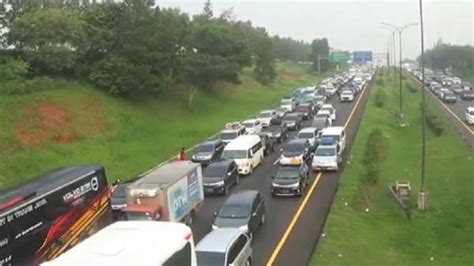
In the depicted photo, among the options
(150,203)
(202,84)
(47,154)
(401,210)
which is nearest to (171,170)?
(150,203)

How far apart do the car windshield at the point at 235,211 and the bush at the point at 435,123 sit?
3266 cm

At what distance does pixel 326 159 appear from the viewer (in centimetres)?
3509

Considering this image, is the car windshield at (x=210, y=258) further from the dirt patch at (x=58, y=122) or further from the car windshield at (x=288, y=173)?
the dirt patch at (x=58, y=122)

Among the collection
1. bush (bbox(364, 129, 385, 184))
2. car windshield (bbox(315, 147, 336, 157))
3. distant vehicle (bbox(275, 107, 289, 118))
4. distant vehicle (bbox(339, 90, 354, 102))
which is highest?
car windshield (bbox(315, 147, 336, 157))

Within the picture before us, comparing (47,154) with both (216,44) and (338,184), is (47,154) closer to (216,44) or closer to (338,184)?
(338,184)

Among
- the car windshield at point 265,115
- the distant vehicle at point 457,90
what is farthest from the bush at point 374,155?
the distant vehicle at point 457,90

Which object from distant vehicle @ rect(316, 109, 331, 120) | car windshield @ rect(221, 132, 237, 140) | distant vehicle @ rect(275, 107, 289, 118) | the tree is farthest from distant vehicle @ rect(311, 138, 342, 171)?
the tree

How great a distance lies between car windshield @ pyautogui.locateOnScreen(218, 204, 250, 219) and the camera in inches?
901

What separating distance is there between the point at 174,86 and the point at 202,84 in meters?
6.20

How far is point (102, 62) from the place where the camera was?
5406 centimetres

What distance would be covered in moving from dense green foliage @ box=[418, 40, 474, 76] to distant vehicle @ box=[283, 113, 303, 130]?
314 feet

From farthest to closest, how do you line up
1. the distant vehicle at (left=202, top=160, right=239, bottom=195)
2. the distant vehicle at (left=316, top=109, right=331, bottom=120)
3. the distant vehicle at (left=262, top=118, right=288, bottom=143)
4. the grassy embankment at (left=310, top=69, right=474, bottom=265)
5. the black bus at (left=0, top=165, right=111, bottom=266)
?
the distant vehicle at (left=316, top=109, right=331, bottom=120) < the distant vehicle at (left=262, top=118, right=288, bottom=143) < the distant vehicle at (left=202, top=160, right=239, bottom=195) < the grassy embankment at (left=310, top=69, right=474, bottom=265) < the black bus at (left=0, top=165, right=111, bottom=266)

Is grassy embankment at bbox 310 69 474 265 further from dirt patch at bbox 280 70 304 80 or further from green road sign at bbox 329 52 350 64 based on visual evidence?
green road sign at bbox 329 52 350 64

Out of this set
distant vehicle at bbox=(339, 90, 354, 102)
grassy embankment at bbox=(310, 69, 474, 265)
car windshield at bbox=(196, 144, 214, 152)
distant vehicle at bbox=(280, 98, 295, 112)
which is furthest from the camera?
distant vehicle at bbox=(339, 90, 354, 102)
